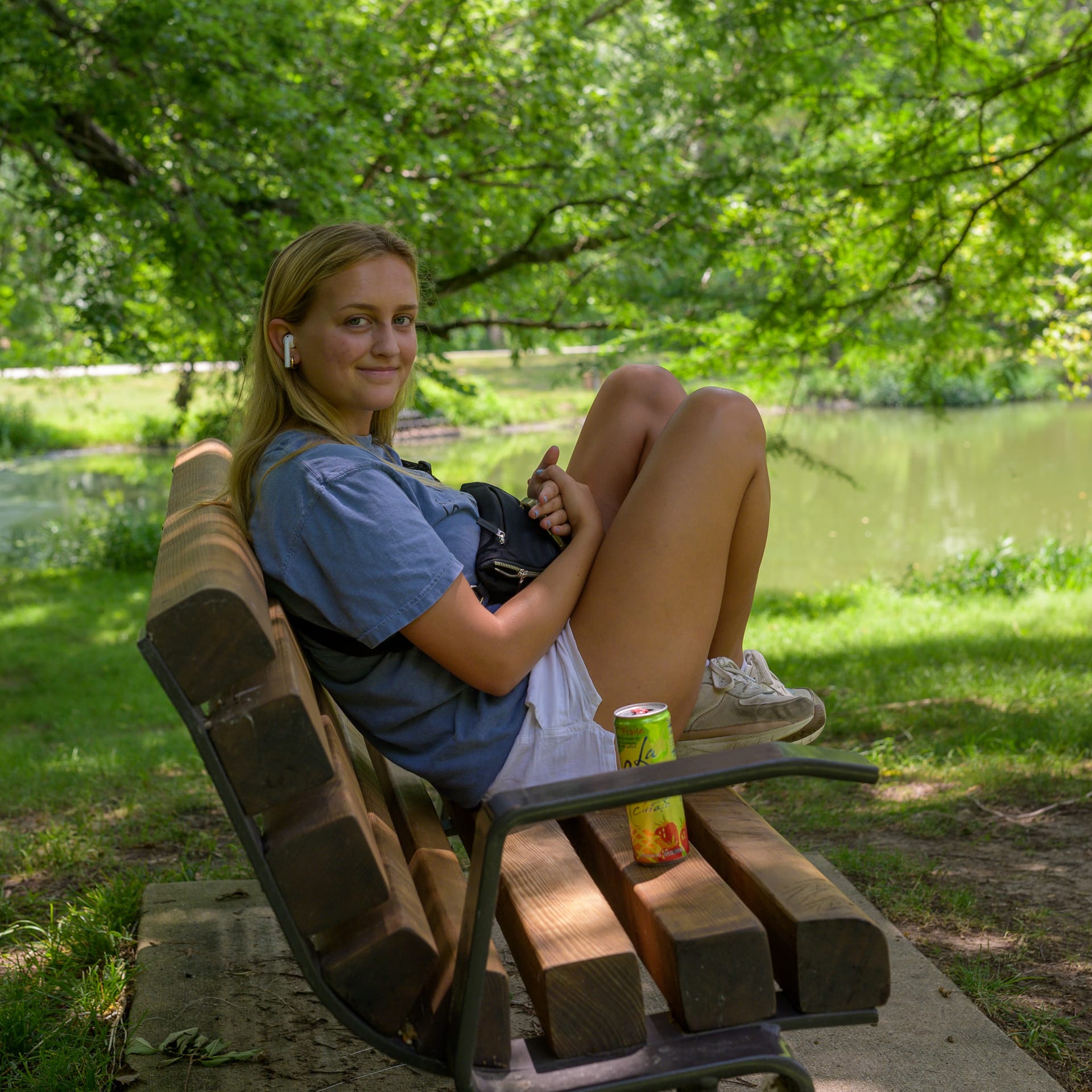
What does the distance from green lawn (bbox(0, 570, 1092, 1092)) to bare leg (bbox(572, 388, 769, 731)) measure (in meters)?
1.13

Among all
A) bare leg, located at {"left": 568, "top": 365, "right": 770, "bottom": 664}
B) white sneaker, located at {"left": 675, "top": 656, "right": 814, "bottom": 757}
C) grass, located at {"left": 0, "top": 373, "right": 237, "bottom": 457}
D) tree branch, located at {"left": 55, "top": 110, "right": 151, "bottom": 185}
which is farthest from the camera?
grass, located at {"left": 0, "top": 373, "right": 237, "bottom": 457}

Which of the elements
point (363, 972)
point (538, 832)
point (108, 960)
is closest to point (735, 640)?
point (538, 832)

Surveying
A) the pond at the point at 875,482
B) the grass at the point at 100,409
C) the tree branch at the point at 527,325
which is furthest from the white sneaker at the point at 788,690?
the grass at the point at 100,409

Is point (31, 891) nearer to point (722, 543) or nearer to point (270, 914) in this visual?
point (270, 914)

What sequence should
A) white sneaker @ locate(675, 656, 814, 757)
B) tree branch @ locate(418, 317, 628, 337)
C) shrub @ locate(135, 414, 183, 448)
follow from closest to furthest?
white sneaker @ locate(675, 656, 814, 757) < tree branch @ locate(418, 317, 628, 337) < shrub @ locate(135, 414, 183, 448)

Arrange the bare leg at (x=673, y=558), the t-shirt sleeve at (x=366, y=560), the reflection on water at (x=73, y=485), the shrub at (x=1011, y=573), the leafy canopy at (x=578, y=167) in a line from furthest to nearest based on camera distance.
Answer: the reflection on water at (x=73, y=485)
the shrub at (x=1011, y=573)
the leafy canopy at (x=578, y=167)
the bare leg at (x=673, y=558)
the t-shirt sleeve at (x=366, y=560)

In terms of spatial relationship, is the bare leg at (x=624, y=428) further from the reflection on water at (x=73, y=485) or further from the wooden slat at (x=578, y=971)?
the reflection on water at (x=73, y=485)

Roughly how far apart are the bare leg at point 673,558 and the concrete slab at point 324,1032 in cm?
82

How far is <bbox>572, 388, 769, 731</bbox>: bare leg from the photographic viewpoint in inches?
86.1

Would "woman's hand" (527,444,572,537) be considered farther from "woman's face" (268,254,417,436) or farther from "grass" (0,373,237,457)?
"grass" (0,373,237,457)

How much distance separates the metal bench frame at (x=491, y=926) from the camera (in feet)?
4.71

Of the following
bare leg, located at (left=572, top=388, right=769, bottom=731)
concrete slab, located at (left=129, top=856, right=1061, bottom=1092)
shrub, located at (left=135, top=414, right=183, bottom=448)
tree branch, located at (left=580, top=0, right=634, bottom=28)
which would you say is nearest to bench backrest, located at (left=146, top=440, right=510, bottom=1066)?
bare leg, located at (left=572, top=388, right=769, bottom=731)

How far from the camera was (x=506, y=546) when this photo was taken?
237 centimetres

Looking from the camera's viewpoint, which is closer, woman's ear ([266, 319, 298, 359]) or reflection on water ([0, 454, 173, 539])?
woman's ear ([266, 319, 298, 359])
